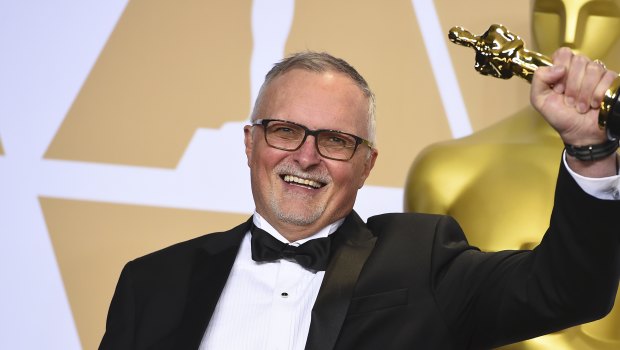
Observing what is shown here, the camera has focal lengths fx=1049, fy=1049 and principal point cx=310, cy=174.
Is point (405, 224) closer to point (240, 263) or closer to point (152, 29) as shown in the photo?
point (240, 263)

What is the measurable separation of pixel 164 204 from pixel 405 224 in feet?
3.23

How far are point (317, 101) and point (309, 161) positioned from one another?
0.41 ft

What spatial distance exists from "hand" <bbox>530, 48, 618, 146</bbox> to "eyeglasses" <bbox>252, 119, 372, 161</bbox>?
62 cm

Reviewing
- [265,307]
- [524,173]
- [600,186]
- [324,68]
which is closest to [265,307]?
[265,307]

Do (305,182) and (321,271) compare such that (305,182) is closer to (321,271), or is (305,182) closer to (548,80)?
(321,271)

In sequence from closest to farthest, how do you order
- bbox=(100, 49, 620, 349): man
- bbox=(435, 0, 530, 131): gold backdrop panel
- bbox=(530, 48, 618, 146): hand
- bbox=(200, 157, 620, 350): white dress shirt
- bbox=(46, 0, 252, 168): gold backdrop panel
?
bbox=(530, 48, 618, 146): hand
bbox=(100, 49, 620, 349): man
bbox=(200, 157, 620, 350): white dress shirt
bbox=(435, 0, 530, 131): gold backdrop panel
bbox=(46, 0, 252, 168): gold backdrop panel

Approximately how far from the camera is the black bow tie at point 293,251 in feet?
6.28

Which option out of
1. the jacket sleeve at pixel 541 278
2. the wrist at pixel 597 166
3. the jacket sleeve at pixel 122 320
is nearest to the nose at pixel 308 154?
the jacket sleeve at pixel 541 278

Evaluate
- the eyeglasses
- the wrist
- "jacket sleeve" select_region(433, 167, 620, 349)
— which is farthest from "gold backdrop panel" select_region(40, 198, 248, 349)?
the wrist

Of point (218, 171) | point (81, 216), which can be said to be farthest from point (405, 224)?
point (81, 216)

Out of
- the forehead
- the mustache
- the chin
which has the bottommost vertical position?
the chin

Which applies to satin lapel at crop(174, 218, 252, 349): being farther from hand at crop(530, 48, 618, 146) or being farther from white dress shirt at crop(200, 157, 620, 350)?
hand at crop(530, 48, 618, 146)

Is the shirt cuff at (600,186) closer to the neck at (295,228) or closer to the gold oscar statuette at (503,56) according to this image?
the gold oscar statuette at (503,56)

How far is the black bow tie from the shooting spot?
191 cm
